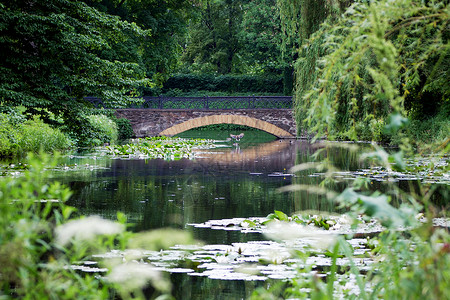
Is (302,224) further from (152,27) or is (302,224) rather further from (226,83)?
(226,83)

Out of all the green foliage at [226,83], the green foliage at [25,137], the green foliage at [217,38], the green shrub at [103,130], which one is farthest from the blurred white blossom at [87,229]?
the green foliage at [217,38]

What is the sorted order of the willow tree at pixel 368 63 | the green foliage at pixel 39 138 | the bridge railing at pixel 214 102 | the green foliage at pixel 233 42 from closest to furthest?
the willow tree at pixel 368 63 → the green foliage at pixel 39 138 → the bridge railing at pixel 214 102 → the green foliage at pixel 233 42

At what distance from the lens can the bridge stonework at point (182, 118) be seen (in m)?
28.9

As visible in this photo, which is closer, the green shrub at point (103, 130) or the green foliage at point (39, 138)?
the green foliage at point (39, 138)

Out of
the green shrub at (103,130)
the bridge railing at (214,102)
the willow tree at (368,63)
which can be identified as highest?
the bridge railing at (214,102)

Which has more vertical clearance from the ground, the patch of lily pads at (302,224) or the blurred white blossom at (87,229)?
the blurred white blossom at (87,229)

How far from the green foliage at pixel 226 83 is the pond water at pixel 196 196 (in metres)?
26.4

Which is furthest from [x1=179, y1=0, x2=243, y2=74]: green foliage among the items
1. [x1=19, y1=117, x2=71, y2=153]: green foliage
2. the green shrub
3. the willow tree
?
the willow tree

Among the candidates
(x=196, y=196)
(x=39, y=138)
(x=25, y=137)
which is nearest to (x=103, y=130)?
(x=39, y=138)

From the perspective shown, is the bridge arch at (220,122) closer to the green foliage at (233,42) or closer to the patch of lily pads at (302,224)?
the green foliage at (233,42)

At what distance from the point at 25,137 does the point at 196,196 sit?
739cm

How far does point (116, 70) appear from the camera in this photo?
15273mm

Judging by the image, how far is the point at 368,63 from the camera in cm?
816

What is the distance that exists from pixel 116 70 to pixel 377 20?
43.5 ft
